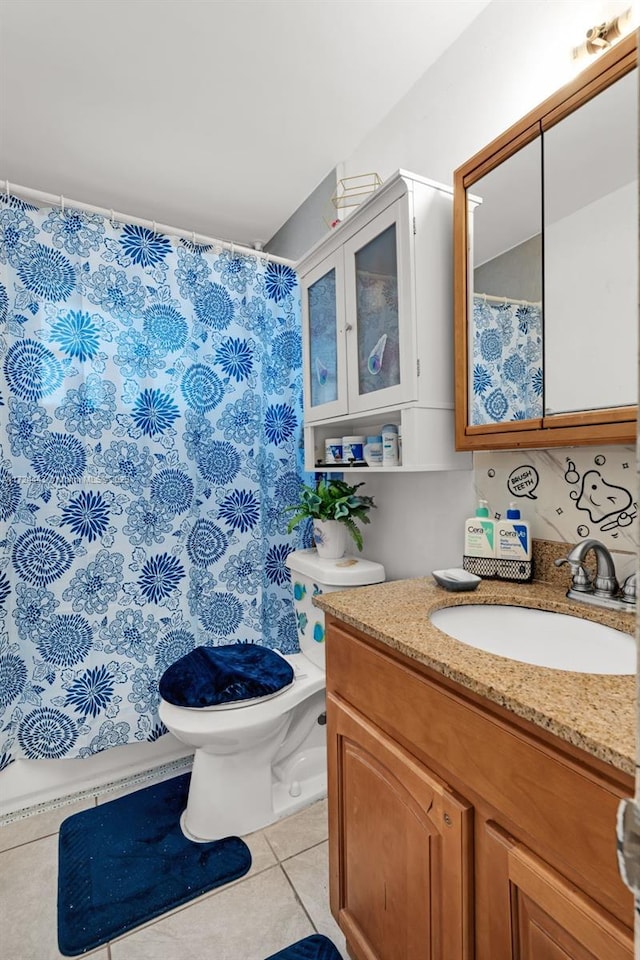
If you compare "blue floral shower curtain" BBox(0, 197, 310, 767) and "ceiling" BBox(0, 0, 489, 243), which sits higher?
"ceiling" BBox(0, 0, 489, 243)

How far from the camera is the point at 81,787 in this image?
1731mm

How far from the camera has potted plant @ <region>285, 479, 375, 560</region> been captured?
1.65m

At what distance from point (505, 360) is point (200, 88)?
1316 millimetres

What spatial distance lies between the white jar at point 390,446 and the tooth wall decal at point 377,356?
17 centimetres

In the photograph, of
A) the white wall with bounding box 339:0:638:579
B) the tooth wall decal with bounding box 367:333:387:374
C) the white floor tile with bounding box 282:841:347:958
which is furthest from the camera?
the tooth wall decal with bounding box 367:333:387:374

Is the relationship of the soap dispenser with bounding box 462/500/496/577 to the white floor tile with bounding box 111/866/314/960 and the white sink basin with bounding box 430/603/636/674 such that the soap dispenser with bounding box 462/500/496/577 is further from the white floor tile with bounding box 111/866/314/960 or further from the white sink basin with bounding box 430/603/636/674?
the white floor tile with bounding box 111/866/314/960

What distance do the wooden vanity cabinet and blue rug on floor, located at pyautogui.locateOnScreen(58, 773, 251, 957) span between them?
1.61 feet

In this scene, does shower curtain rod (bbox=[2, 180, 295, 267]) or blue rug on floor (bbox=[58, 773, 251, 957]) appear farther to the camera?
shower curtain rod (bbox=[2, 180, 295, 267])

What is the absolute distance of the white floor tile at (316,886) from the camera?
120cm

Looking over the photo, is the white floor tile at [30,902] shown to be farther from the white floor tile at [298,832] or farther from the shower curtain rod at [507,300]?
the shower curtain rod at [507,300]

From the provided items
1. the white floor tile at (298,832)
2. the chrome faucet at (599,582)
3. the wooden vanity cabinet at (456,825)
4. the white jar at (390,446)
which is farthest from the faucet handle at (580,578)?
the white floor tile at (298,832)

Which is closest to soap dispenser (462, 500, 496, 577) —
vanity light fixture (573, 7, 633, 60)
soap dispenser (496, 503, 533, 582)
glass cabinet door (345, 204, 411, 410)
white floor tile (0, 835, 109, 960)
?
soap dispenser (496, 503, 533, 582)

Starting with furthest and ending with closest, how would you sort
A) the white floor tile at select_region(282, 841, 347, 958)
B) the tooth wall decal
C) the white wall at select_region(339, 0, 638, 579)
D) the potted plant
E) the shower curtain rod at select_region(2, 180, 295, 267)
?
the potted plant → the shower curtain rod at select_region(2, 180, 295, 267) → the tooth wall decal → the white floor tile at select_region(282, 841, 347, 958) → the white wall at select_region(339, 0, 638, 579)

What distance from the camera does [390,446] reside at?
4.58ft
